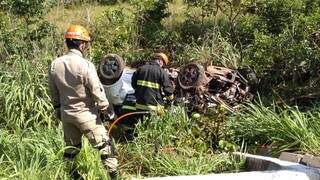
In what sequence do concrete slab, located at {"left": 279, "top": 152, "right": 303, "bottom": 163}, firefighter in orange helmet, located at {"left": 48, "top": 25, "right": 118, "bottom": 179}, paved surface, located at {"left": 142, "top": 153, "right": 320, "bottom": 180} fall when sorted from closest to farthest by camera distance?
1. paved surface, located at {"left": 142, "top": 153, "right": 320, "bottom": 180}
2. firefighter in orange helmet, located at {"left": 48, "top": 25, "right": 118, "bottom": 179}
3. concrete slab, located at {"left": 279, "top": 152, "right": 303, "bottom": 163}

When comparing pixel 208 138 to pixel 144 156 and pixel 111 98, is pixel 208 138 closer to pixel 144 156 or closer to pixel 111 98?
pixel 144 156

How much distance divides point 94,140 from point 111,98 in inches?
129

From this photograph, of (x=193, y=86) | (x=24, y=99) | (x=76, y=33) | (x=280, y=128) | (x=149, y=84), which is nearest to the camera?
(x=76, y=33)

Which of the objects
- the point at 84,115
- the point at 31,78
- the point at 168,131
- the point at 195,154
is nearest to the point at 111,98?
the point at 31,78

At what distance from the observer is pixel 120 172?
7.22m

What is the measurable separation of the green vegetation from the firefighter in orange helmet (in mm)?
290

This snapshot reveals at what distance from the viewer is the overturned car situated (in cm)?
966

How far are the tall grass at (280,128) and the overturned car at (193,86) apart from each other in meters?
1.13

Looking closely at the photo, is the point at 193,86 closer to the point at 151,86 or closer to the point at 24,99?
the point at 151,86

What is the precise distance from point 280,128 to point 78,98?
281 cm

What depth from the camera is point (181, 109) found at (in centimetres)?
866

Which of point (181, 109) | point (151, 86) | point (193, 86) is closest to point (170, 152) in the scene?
point (181, 109)

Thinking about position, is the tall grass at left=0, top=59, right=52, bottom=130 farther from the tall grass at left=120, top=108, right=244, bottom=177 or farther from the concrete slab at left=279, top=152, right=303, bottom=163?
the concrete slab at left=279, top=152, right=303, bottom=163

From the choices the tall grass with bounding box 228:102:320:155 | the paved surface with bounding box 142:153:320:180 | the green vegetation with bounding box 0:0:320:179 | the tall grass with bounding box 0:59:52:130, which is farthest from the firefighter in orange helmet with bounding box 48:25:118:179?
the tall grass with bounding box 228:102:320:155
